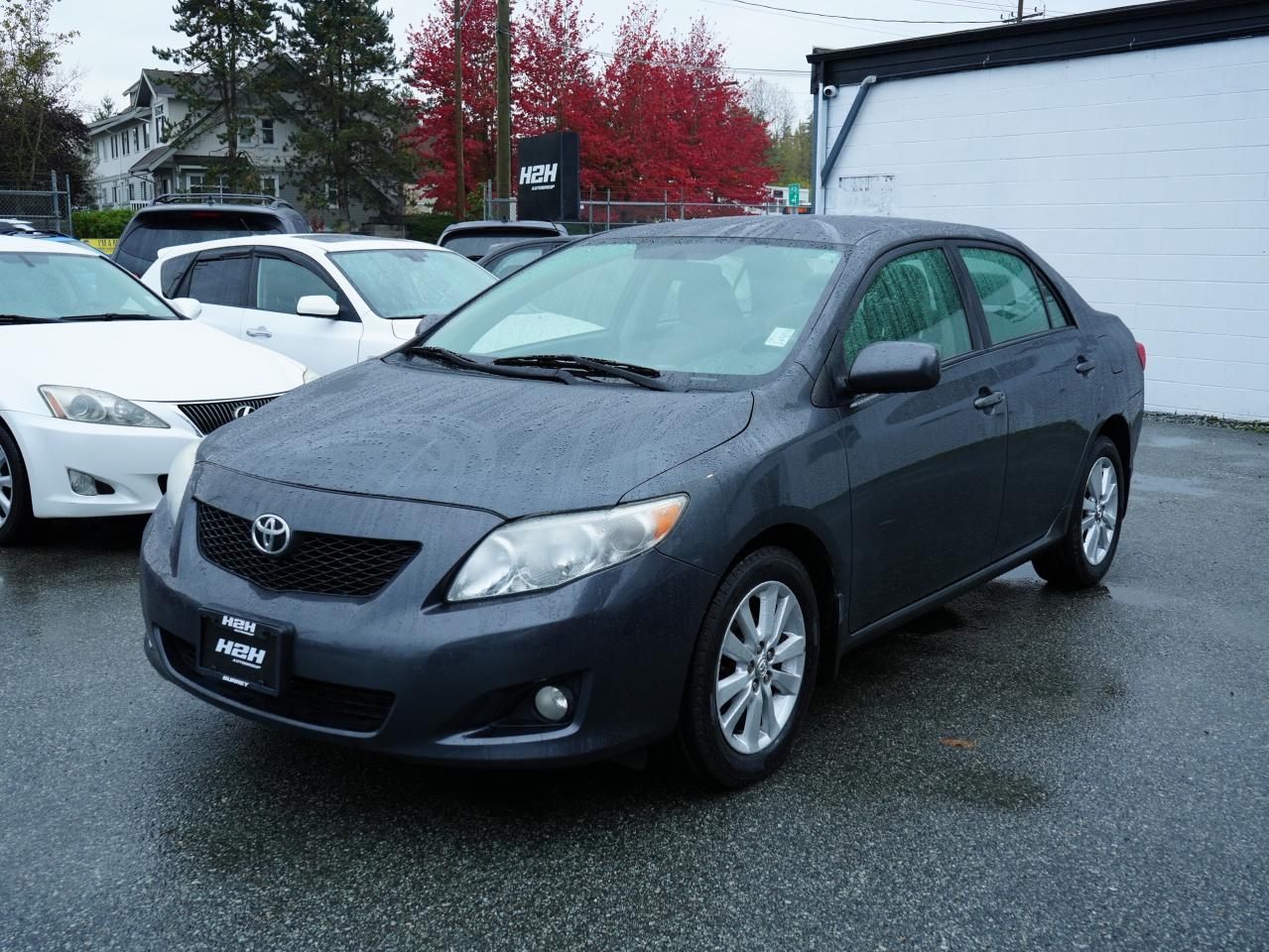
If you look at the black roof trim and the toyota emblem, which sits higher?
the black roof trim

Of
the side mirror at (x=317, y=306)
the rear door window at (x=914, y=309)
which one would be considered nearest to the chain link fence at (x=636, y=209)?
the side mirror at (x=317, y=306)

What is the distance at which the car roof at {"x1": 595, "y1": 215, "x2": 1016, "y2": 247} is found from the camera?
4.20 metres

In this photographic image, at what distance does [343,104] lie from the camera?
4803 cm

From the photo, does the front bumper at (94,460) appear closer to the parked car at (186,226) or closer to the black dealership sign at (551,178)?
the parked car at (186,226)

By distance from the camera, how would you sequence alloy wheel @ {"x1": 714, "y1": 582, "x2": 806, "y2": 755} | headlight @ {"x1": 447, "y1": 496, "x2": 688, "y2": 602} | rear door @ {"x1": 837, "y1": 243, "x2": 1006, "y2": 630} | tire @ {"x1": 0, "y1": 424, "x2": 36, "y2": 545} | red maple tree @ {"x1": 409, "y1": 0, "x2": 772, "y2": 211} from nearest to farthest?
headlight @ {"x1": 447, "y1": 496, "x2": 688, "y2": 602}, alloy wheel @ {"x1": 714, "y1": 582, "x2": 806, "y2": 755}, rear door @ {"x1": 837, "y1": 243, "x2": 1006, "y2": 630}, tire @ {"x1": 0, "y1": 424, "x2": 36, "y2": 545}, red maple tree @ {"x1": 409, "y1": 0, "x2": 772, "y2": 211}

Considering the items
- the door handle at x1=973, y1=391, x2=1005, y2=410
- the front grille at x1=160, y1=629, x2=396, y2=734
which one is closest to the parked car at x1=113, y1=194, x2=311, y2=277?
the door handle at x1=973, y1=391, x2=1005, y2=410

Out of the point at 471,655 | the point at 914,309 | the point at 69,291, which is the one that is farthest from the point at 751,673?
the point at 69,291

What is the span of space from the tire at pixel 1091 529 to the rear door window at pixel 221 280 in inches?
228

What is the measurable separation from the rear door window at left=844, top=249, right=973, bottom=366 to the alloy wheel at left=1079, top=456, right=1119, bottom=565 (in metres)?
1.31

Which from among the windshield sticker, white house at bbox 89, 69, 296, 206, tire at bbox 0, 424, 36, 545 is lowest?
tire at bbox 0, 424, 36, 545

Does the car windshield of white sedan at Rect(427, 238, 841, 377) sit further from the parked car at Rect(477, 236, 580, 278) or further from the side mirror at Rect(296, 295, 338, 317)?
the parked car at Rect(477, 236, 580, 278)

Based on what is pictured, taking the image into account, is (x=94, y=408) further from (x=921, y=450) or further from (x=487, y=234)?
(x=487, y=234)

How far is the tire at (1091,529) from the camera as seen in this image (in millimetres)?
5238

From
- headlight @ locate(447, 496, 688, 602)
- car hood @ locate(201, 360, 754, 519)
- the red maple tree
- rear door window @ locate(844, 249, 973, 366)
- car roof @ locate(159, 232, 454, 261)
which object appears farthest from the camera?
the red maple tree
